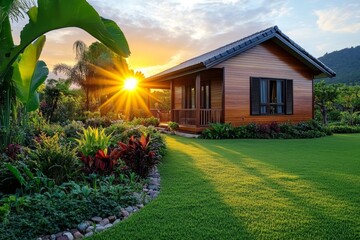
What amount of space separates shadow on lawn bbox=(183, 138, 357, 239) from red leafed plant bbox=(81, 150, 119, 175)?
1835 mm

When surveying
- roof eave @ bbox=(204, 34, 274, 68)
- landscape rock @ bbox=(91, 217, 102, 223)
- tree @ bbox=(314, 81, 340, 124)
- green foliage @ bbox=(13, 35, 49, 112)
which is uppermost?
roof eave @ bbox=(204, 34, 274, 68)

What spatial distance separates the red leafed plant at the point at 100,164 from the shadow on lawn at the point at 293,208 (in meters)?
1.84

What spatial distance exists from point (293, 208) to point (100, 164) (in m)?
2.95

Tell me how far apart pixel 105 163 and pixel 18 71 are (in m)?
1.88

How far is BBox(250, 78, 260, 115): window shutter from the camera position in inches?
518

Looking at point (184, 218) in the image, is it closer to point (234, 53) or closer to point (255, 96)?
point (234, 53)

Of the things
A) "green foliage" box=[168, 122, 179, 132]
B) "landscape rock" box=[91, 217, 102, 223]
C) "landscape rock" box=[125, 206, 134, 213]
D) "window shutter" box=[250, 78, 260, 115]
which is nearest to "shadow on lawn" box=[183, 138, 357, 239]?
"landscape rock" box=[125, 206, 134, 213]

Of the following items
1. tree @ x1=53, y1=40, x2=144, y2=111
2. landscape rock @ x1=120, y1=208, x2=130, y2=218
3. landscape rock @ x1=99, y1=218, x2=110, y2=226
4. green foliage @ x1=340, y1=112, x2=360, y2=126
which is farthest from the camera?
tree @ x1=53, y1=40, x2=144, y2=111

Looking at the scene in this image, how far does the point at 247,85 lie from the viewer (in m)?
13.1

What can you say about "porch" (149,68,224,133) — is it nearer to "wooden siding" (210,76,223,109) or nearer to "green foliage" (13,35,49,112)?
"wooden siding" (210,76,223,109)

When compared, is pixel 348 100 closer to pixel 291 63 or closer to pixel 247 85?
pixel 291 63

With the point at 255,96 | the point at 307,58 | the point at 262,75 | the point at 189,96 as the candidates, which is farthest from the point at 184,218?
the point at 189,96

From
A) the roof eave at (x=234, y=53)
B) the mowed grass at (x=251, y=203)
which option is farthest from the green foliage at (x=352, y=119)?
the mowed grass at (x=251, y=203)

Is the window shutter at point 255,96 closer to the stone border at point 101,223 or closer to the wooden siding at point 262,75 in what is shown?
the wooden siding at point 262,75
